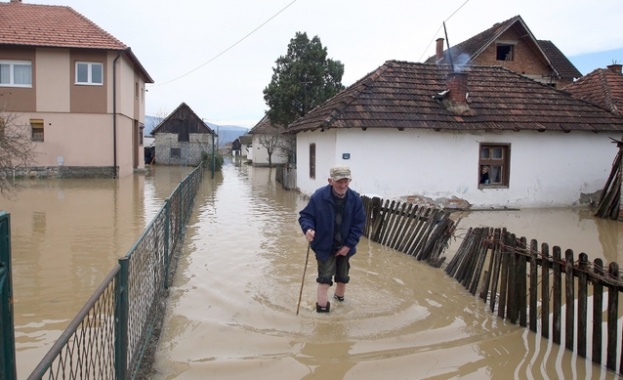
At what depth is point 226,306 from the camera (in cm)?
612

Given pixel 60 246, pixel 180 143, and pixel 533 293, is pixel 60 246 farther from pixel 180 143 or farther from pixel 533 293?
pixel 180 143

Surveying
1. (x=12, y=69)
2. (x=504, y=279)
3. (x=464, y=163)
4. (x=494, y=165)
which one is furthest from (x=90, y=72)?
(x=504, y=279)

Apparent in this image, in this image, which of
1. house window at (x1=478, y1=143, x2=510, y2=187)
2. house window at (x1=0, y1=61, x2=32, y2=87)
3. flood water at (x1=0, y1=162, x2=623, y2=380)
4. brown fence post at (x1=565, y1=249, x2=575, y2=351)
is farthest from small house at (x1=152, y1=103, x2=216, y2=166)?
brown fence post at (x1=565, y1=249, x2=575, y2=351)

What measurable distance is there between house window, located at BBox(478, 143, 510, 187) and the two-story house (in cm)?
1711

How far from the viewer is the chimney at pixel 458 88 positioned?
15570 millimetres

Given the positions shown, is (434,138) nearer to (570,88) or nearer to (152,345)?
(570,88)

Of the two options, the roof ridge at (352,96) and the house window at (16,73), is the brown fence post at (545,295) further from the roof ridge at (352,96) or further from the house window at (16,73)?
the house window at (16,73)

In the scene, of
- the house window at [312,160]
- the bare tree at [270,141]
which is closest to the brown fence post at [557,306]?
the house window at [312,160]

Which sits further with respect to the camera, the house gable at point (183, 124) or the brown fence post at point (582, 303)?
the house gable at point (183, 124)

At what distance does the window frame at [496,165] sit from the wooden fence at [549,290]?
9.14 meters

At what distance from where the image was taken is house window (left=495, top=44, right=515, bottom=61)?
29328mm

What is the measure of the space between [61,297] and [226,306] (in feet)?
7.04

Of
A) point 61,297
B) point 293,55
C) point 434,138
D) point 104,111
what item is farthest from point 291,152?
point 61,297

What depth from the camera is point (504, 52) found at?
30000 millimetres
